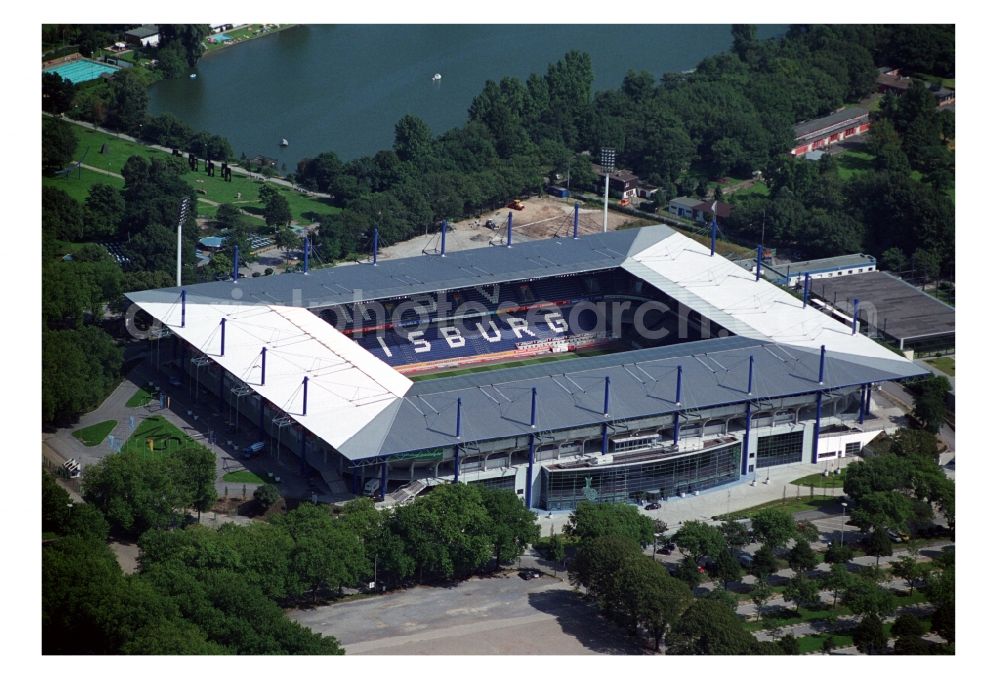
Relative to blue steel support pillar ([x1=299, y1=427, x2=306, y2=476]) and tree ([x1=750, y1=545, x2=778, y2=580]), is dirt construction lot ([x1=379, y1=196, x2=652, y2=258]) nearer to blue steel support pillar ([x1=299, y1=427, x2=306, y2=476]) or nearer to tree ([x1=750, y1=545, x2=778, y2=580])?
blue steel support pillar ([x1=299, y1=427, x2=306, y2=476])

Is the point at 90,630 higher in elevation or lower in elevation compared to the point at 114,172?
lower

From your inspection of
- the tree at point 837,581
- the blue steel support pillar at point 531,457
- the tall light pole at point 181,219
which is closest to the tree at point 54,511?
the blue steel support pillar at point 531,457

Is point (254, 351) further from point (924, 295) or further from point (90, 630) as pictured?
point (924, 295)

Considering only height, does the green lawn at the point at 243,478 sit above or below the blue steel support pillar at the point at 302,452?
below

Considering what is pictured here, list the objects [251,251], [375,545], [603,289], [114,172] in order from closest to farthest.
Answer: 1. [375,545]
2. [603,289]
3. [251,251]
4. [114,172]

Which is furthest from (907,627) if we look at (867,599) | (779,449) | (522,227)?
(522,227)

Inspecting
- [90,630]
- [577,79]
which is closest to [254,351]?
[90,630]

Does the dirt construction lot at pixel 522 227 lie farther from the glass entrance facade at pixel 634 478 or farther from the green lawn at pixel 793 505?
the green lawn at pixel 793 505
